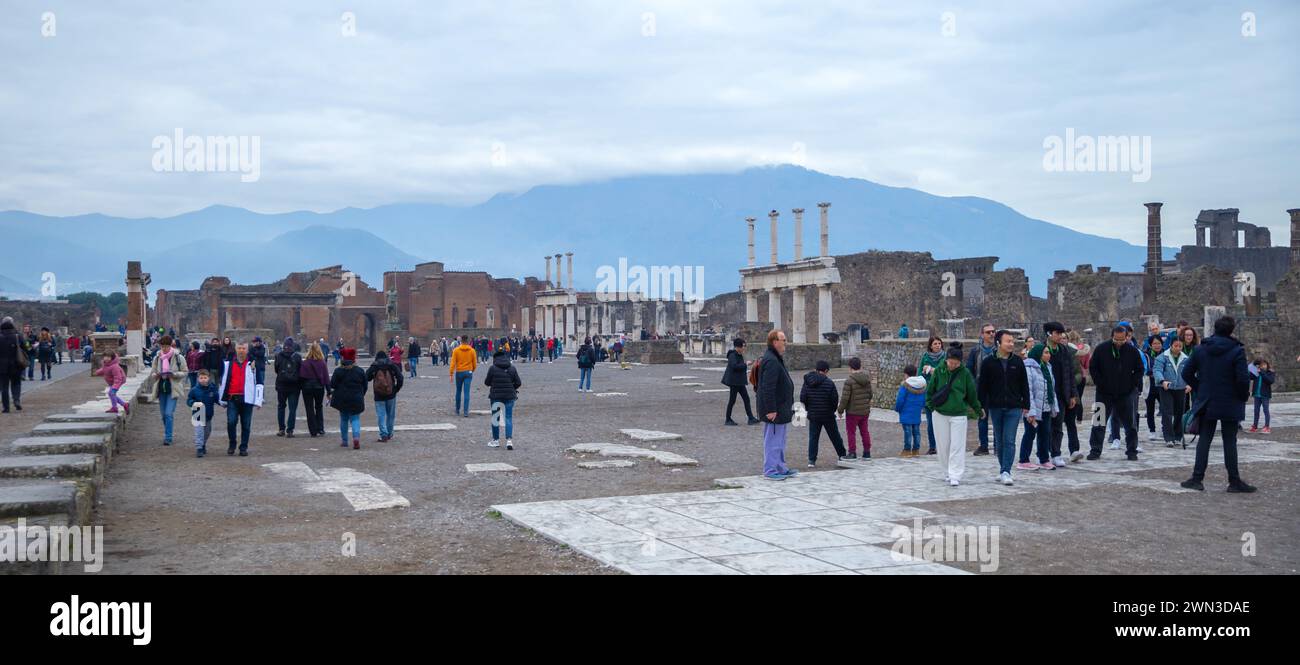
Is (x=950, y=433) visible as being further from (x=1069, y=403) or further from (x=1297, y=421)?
(x=1297, y=421)

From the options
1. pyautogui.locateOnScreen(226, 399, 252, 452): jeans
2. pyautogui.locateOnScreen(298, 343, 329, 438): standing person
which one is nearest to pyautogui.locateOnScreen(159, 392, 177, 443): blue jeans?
pyautogui.locateOnScreen(226, 399, 252, 452): jeans

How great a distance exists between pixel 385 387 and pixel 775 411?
6.77m

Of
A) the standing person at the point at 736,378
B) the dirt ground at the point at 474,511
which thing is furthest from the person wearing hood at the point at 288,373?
the standing person at the point at 736,378

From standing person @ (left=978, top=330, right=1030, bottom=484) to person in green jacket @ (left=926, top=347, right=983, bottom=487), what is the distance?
0.98 ft

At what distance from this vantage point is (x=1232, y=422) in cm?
1005

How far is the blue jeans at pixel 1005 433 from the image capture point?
427 inches

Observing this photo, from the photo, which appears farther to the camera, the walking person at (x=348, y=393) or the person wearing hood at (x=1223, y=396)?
the walking person at (x=348, y=393)

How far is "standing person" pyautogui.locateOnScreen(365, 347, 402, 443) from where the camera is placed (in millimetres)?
15375

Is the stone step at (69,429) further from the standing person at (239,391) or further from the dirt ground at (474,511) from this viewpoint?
the standing person at (239,391)

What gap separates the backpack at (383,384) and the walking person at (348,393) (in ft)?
0.86

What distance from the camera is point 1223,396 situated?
10.1m

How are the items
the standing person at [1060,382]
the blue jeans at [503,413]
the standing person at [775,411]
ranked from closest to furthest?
the standing person at [775,411], the standing person at [1060,382], the blue jeans at [503,413]
